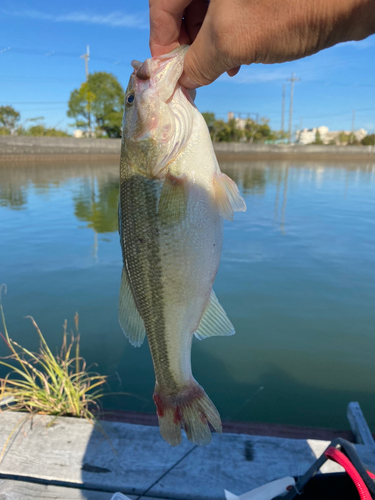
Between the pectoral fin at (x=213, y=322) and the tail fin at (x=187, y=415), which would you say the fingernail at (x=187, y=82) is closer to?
the pectoral fin at (x=213, y=322)

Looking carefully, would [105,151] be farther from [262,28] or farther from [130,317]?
[262,28]

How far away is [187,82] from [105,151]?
43.8 metres

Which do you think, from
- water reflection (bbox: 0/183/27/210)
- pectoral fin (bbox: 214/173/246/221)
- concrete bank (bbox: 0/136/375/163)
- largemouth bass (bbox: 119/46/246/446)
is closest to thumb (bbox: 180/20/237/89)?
largemouth bass (bbox: 119/46/246/446)

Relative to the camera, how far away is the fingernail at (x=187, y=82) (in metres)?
1.71

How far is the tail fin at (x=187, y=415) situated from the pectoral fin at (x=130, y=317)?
0.30 metres

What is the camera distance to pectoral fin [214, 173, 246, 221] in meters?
1.76

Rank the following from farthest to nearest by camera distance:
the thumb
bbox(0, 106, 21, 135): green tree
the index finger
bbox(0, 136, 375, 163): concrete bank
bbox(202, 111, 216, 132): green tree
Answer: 1. bbox(202, 111, 216, 132): green tree
2. bbox(0, 106, 21, 135): green tree
3. bbox(0, 136, 375, 163): concrete bank
4. the index finger
5. the thumb

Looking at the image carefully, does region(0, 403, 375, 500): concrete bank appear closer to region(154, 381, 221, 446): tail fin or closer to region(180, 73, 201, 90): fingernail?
region(154, 381, 221, 446): tail fin

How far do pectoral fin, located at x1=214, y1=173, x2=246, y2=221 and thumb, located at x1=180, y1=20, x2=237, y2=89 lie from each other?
46 cm

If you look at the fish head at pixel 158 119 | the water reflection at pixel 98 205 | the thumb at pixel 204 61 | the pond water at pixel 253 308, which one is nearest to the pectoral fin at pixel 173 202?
the fish head at pixel 158 119

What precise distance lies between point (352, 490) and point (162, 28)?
2.48m

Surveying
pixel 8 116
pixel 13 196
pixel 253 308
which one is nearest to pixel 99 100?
pixel 8 116

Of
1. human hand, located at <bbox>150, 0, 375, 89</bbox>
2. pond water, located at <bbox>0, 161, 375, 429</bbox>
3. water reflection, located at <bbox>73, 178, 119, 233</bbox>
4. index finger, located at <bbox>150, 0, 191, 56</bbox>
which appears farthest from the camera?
water reflection, located at <bbox>73, 178, 119, 233</bbox>

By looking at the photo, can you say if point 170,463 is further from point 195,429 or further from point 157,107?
point 157,107
